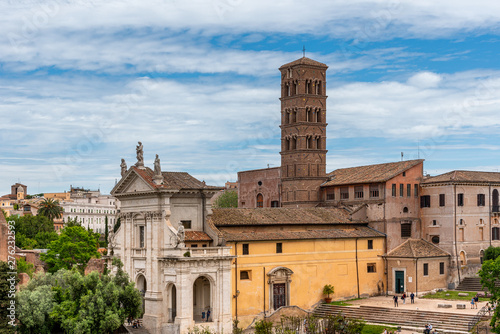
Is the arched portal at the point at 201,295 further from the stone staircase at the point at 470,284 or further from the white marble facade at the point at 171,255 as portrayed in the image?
the stone staircase at the point at 470,284

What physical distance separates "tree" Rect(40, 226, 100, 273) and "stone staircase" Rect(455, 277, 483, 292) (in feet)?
148

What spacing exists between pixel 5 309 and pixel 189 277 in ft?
45.2

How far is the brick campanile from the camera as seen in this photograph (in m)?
73.7

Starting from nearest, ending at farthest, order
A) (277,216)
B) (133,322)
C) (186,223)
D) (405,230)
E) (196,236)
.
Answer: (196,236)
(133,322)
(186,223)
(277,216)
(405,230)

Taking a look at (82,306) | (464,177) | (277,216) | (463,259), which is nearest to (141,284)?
(82,306)

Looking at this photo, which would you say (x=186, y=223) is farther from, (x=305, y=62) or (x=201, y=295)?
(x=305, y=62)

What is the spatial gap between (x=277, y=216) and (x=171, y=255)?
11.9 meters

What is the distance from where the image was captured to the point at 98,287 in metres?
54.3

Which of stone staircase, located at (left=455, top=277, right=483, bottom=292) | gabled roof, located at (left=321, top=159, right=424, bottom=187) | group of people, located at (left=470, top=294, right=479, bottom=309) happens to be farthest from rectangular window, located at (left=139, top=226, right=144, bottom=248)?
stone staircase, located at (left=455, top=277, right=483, bottom=292)

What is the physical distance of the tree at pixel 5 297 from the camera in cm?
5091

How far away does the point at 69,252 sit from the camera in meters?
87.8

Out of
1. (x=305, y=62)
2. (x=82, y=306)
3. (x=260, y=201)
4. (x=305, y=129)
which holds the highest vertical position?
(x=305, y=62)

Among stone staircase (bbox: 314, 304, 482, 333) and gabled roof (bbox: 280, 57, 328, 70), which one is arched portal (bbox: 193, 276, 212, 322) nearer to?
stone staircase (bbox: 314, 304, 482, 333)

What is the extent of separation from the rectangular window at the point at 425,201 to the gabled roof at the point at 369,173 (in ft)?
11.3
